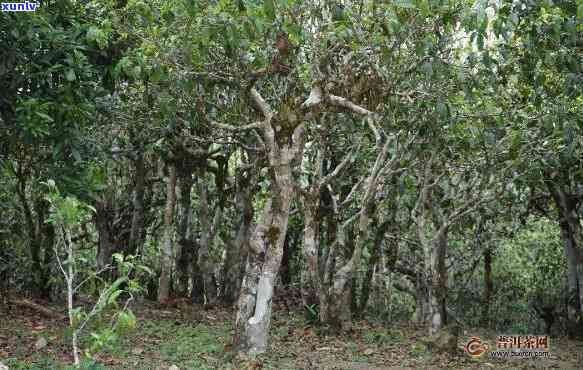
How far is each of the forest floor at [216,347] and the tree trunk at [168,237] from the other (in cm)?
61

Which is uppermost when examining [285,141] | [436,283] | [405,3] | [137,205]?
[405,3]

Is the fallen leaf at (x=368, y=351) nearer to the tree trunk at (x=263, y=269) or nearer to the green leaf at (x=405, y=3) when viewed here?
the tree trunk at (x=263, y=269)

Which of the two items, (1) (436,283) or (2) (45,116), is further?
(1) (436,283)

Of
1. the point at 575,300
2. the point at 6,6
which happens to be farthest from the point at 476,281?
the point at 6,6

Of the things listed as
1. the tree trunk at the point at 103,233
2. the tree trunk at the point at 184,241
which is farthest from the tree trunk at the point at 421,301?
the tree trunk at the point at 103,233

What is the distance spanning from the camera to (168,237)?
540 inches

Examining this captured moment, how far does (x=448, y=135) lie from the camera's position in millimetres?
11227

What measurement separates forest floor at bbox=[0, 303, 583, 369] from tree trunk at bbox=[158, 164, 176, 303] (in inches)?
24.2

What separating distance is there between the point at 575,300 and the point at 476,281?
18.5ft

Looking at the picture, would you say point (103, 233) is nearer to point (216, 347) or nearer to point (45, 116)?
point (216, 347)

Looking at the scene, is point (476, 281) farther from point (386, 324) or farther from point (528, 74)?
point (528, 74)

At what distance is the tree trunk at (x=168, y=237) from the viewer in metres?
13.7

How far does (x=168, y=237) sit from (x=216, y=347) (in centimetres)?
448

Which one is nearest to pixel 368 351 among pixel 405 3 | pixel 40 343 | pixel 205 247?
pixel 40 343
